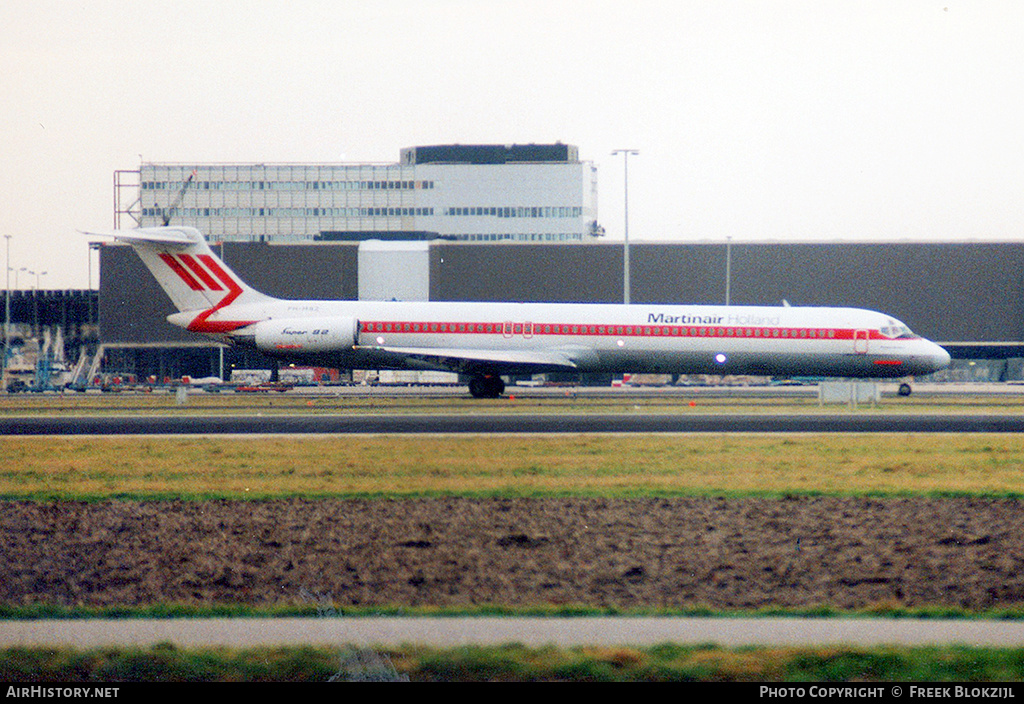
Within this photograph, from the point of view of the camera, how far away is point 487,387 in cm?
4175

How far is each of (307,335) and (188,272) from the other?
239 inches

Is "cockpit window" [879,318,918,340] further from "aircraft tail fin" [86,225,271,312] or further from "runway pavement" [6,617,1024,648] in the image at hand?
"runway pavement" [6,617,1024,648]

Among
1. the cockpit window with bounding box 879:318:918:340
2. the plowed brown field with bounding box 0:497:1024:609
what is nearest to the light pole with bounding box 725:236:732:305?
the cockpit window with bounding box 879:318:918:340

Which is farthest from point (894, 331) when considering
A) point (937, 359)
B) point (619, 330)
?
point (619, 330)

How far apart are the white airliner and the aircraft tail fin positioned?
0.19 feet

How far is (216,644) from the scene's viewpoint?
8430 millimetres

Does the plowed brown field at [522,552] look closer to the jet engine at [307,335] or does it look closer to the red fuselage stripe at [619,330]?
the jet engine at [307,335]

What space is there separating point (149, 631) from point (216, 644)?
0.83m

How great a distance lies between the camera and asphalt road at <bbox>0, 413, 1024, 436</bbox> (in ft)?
88.4

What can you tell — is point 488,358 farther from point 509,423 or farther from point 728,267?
point 728,267

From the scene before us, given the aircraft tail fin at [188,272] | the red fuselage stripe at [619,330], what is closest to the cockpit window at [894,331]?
the red fuselage stripe at [619,330]

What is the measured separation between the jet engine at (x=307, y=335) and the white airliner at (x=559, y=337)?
0.04 metres
